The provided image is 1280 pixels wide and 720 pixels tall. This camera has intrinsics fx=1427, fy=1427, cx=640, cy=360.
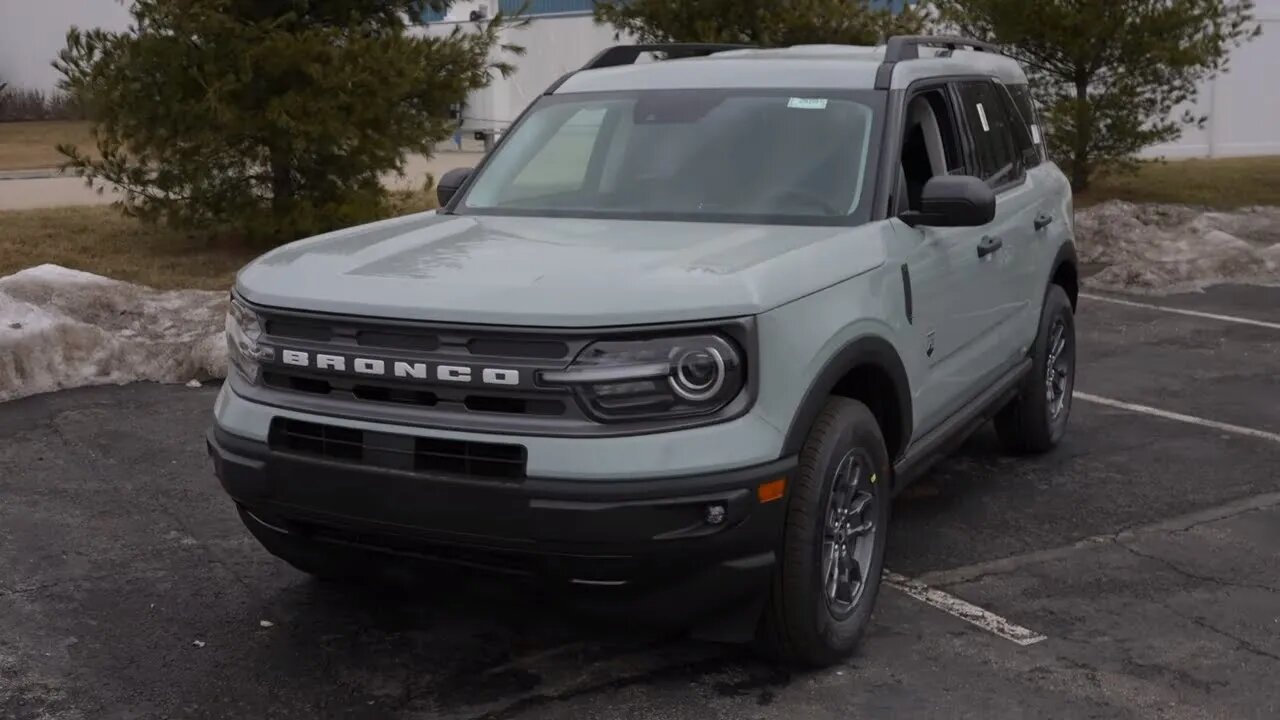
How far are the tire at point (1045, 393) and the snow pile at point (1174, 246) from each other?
222 inches

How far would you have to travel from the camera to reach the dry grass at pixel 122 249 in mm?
11703

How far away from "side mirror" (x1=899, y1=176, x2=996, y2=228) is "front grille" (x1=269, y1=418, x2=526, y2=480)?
188 centimetres

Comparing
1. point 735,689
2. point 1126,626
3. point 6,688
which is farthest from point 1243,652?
point 6,688

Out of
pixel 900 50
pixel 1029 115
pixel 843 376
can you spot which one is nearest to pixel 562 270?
pixel 843 376

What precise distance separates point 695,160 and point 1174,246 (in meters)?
10.1

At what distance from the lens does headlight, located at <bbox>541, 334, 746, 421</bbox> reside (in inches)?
149

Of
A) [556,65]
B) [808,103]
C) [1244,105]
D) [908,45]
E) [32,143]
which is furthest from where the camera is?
[556,65]

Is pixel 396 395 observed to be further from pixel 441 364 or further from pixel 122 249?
pixel 122 249

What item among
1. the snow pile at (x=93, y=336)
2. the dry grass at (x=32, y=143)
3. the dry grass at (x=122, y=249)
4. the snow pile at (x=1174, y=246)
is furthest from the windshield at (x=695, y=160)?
the dry grass at (x=32, y=143)

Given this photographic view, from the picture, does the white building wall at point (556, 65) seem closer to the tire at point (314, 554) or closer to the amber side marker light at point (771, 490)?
the tire at point (314, 554)

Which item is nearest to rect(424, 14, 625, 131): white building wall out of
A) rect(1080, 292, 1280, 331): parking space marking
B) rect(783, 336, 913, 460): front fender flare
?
rect(1080, 292, 1280, 331): parking space marking

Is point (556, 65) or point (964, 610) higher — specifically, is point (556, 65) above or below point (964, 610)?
above

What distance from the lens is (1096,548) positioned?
5637 millimetres

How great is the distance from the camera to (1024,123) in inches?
274
